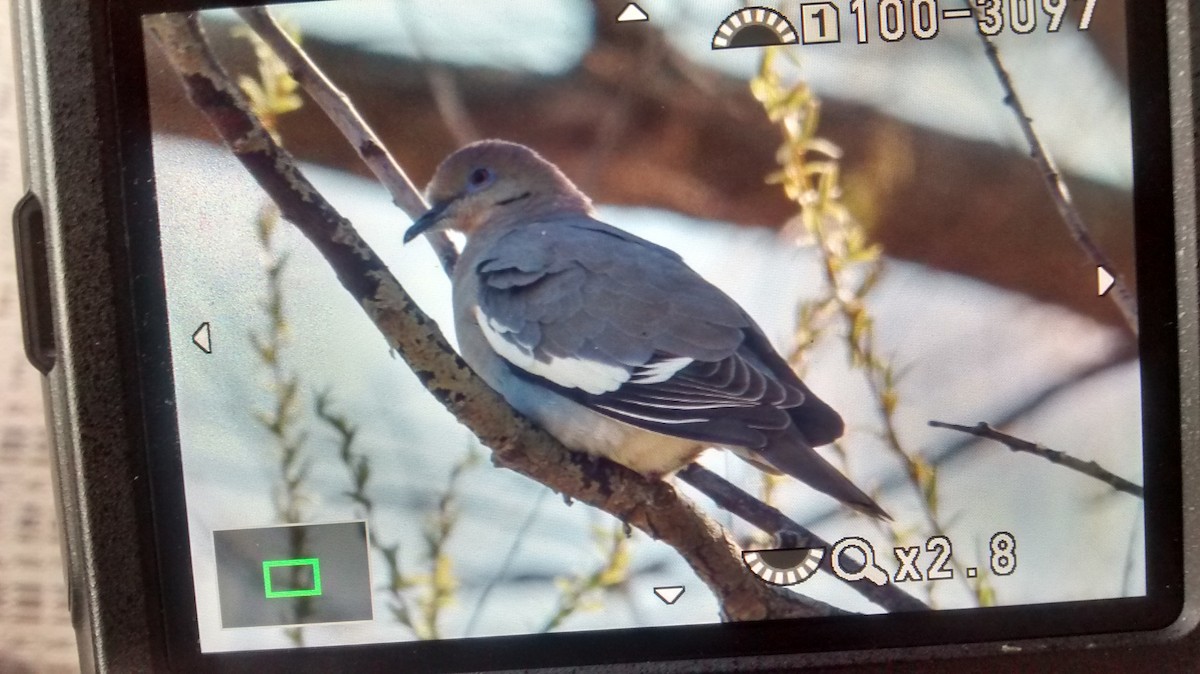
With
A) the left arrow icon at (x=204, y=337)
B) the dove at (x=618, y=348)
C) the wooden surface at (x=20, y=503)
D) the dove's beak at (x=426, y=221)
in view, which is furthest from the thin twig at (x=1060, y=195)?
the wooden surface at (x=20, y=503)

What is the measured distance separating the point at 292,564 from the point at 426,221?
0.18 meters

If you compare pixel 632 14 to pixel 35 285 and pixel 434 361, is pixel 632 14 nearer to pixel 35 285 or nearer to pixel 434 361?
pixel 434 361

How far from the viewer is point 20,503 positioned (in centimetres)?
53

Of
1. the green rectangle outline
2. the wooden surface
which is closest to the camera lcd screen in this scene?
the green rectangle outline

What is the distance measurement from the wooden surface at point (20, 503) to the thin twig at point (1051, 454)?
0.49 meters

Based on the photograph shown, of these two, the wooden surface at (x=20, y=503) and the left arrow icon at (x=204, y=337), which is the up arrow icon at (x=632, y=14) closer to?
the left arrow icon at (x=204, y=337)

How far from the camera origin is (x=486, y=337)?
1.41 feet

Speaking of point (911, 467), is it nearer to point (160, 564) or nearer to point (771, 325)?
point (771, 325)

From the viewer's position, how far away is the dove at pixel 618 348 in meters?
0.42

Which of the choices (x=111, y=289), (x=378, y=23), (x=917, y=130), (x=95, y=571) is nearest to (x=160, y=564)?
(x=95, y=571)

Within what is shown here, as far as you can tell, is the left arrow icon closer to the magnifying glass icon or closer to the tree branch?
the tree branch

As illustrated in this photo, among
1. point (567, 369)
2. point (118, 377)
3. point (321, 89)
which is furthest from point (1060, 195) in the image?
point (118, 377)

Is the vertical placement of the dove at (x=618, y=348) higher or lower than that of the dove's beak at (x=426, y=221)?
lower

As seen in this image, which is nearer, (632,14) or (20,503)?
(632,14)
